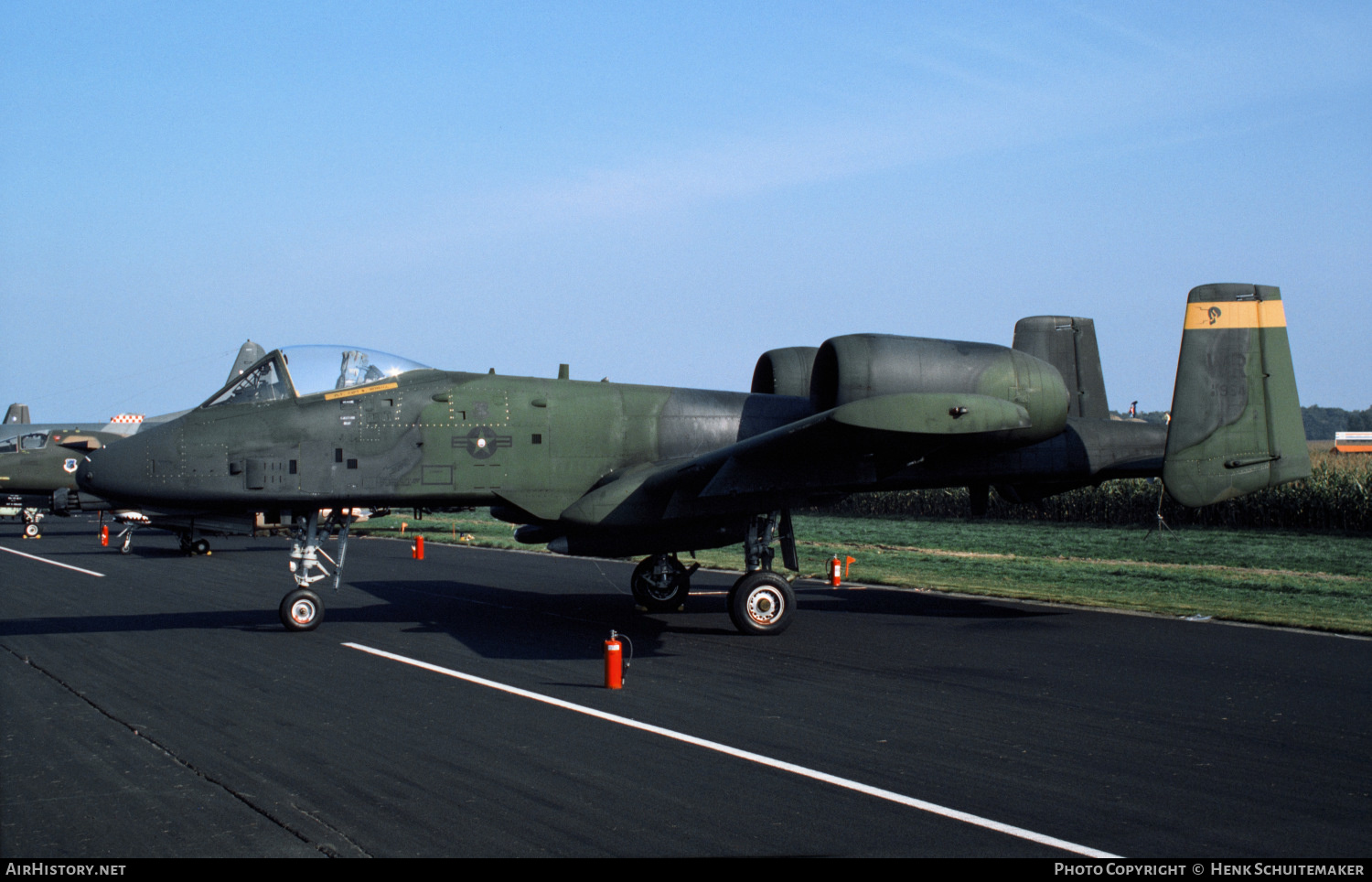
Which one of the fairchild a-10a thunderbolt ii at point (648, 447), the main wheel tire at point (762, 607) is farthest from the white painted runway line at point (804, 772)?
the main wheel tire at point (762, 607)

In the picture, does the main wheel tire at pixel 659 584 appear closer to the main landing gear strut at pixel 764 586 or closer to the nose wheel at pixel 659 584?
the nose wheel at pixel 659 584

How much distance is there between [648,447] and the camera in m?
14.4

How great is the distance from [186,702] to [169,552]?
21.7 metres

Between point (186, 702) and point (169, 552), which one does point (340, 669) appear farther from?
point (169, 552)

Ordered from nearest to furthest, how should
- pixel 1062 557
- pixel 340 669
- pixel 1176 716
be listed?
pixel 1176 716, pixel 340 669, pixel 1062 557

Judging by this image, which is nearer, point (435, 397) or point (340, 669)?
point (340, 669)

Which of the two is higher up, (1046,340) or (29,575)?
(1046,340)

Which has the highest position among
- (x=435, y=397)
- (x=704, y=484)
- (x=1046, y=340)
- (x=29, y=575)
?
(x=1046, y=340)

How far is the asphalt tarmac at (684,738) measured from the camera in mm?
5820

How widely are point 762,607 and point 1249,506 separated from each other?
27.6 meters

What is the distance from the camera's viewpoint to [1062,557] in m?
26.9

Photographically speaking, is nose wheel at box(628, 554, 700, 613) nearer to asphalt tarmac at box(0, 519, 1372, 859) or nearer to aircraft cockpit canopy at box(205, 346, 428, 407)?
asphalt tarmac at box(0, 519, 1372, 859)

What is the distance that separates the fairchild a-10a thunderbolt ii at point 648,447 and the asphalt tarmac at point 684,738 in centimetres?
147

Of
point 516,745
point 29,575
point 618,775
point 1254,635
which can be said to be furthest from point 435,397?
point 29,575
